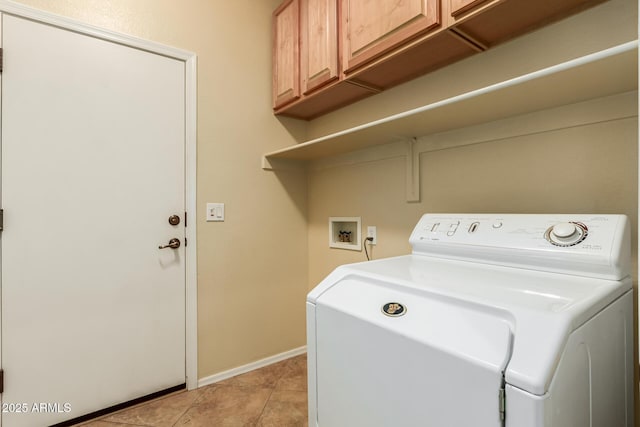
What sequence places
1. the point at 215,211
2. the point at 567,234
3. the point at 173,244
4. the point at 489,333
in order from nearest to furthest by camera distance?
the point at 489,333 → the point at 567,234 → the point at 173,244 → the point at 215,211

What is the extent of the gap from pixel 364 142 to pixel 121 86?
1.32m

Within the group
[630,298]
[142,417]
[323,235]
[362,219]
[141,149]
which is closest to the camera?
[630,298]

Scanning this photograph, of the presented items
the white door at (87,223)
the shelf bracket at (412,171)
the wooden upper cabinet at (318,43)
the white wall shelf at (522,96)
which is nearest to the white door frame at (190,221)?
the white door at (87,223)

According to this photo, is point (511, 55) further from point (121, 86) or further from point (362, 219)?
point (121, 86)

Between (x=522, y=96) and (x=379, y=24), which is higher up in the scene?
(x=379, y=24)

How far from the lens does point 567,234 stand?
3.04ft

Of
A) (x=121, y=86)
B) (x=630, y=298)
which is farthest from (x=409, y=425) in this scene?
(x=121, y=86)

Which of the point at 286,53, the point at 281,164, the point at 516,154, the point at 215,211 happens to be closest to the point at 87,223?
the point at 215,211

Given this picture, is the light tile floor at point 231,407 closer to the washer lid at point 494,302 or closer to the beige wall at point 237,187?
the beige wall at point 237,187

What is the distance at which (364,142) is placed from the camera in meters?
1.75

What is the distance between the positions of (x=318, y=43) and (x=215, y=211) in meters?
1.14

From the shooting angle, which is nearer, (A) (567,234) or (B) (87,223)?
(A) (567,234)

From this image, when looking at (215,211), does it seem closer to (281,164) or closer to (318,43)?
(281,164)

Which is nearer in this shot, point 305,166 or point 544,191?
point 544,191
